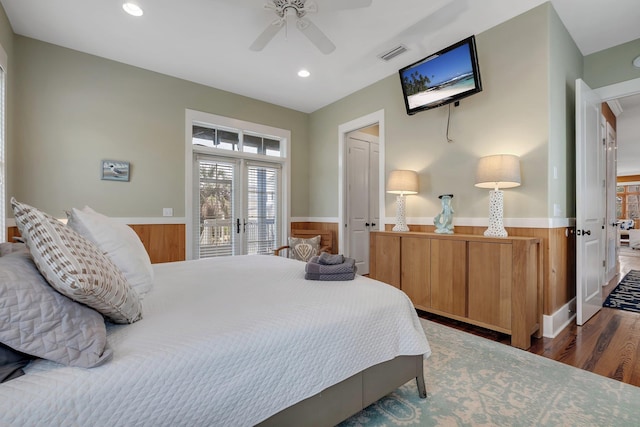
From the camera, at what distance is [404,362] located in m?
1.54

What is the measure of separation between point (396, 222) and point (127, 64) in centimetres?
368

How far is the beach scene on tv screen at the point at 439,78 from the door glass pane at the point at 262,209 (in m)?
2.39

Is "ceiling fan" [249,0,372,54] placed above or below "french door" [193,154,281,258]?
above

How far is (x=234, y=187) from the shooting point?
14.2ft

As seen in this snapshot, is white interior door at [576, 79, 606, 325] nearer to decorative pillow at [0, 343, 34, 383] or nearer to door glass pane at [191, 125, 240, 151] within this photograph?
decorative pillow at [0, 343, 34, 383]

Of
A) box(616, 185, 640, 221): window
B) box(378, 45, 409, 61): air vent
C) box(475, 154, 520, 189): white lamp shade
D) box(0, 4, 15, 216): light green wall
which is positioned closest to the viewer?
box(475, 154, 520, 189): white lamp shade

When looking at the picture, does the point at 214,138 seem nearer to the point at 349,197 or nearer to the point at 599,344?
the point at 349,197

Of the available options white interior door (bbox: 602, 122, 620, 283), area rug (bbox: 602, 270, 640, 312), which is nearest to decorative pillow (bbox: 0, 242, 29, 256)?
area rug (bbox: 602, 270, 640, 312)

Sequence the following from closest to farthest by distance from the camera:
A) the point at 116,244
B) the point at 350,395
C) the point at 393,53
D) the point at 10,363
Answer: the point at 10,363 < the point at 350,395 < the point at 116,244 < the point at 393,53

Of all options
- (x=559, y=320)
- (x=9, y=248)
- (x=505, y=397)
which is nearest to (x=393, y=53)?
(x=559, y=320)

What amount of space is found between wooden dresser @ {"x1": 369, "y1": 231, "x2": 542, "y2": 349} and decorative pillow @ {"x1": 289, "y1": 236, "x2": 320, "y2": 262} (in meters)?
1.24

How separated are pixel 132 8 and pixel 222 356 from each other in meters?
3.00

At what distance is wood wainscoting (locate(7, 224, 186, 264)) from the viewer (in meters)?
3.54

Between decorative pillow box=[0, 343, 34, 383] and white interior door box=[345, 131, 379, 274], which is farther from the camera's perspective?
white interior door box=[345, 131, 379, 274]
